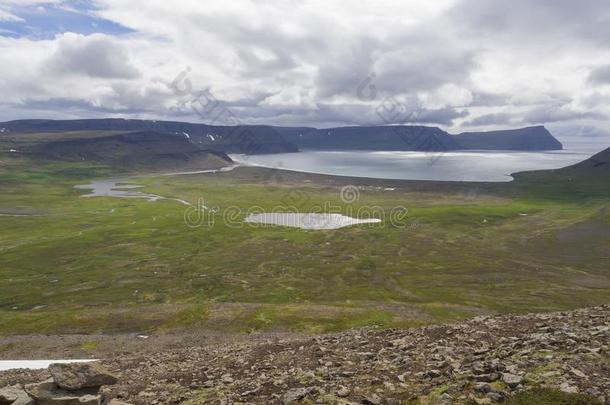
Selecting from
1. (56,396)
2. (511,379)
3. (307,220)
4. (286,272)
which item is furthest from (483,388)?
(307,220)

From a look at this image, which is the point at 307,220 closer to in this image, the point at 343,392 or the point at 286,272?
the point at 286,272

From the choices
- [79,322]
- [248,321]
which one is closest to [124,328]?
[79,322]

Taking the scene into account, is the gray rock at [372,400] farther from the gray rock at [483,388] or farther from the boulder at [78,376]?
the boulder at [78,376]

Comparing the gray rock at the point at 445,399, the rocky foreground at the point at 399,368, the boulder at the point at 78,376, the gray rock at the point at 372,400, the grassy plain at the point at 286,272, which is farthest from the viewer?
the grassy plain at the point at 286,272

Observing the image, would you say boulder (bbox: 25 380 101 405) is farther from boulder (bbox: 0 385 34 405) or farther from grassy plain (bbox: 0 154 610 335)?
grassy plain (bbox: 0 154 610 335)

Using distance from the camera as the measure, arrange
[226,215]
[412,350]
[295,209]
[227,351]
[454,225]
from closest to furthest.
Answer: [412,350]
[227,351]
[454,225]
[226,215]
[295,209]

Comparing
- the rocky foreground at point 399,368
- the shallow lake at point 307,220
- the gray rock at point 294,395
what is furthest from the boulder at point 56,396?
the shallow lake at point 307,220

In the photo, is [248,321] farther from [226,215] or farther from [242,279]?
[226,215]
